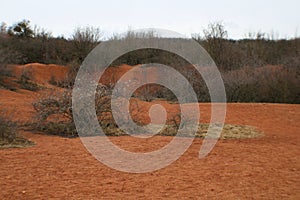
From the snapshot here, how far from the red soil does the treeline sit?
27.9 ft

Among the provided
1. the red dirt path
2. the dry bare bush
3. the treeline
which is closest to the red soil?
the red dirt path

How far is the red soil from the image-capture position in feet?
15.3

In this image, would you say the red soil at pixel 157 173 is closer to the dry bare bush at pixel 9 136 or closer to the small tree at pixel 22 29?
the dry bare bush at pixel 9 136

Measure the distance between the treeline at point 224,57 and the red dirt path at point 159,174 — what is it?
29.1 feet

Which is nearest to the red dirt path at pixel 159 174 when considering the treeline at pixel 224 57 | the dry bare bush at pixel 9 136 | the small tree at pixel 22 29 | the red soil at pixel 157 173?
the red soil at pixel 157 173

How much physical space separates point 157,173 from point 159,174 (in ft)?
0.24

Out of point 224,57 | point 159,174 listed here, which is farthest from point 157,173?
point 224,57

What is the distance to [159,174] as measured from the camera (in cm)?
564

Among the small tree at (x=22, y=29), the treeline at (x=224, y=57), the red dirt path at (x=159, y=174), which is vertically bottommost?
the red dirt path at (x=159, y=174)

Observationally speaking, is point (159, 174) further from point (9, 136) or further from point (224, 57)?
point (224, 57)

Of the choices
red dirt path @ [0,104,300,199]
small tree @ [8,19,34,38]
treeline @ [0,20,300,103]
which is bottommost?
red dirt path @ [0,104,300,199]

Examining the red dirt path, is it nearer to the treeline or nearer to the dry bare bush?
the dry bare bush

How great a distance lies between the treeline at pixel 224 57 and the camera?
1705 centimetres

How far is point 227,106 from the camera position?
1401cm
